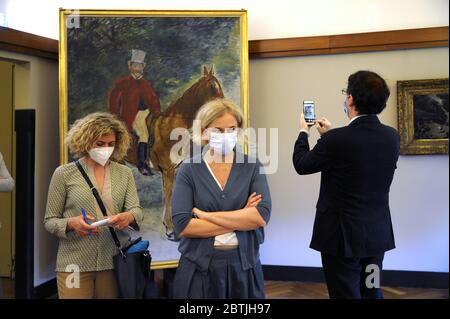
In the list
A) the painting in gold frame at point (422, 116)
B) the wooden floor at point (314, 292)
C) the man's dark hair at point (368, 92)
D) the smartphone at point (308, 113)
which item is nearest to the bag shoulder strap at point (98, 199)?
the smartphone at point (308, 113)

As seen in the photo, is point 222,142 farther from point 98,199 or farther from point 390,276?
point 390,276

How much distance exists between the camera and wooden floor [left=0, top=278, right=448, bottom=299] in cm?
402

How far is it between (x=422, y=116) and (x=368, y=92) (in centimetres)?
227

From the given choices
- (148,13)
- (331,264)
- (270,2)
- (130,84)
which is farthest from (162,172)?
(331,264)

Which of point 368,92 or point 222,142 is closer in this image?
point 222,142

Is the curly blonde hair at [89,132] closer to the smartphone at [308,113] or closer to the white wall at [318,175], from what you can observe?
the smartphone at [308,113]

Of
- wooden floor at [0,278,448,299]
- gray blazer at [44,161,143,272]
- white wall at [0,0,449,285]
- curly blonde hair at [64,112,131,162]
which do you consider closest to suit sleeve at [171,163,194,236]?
gray blazer at [44,161,143,272]

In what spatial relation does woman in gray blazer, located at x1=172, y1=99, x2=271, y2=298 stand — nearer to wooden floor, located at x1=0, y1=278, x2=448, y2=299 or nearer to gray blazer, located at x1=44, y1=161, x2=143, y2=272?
gray blazer, located at x1=44, y1=161, x2=143, y2=272

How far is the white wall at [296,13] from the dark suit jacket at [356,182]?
2.41 m

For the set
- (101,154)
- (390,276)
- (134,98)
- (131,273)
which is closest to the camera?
(131,273)

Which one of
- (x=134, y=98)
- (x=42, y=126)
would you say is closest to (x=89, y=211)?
(x=134, y=98)

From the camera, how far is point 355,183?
211 cm
